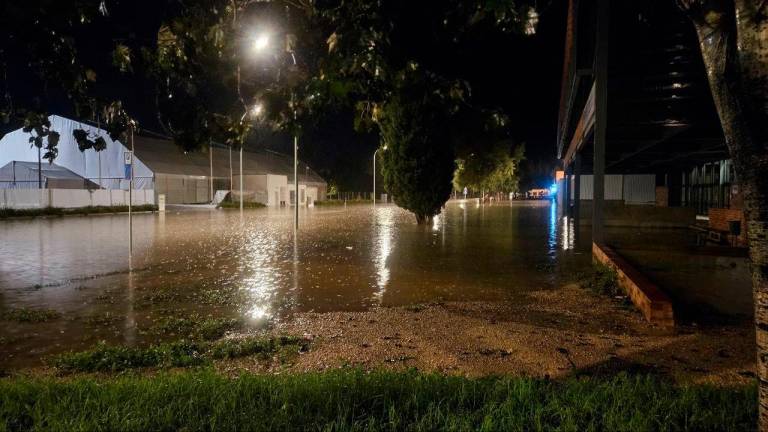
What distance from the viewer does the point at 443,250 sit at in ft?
45.3

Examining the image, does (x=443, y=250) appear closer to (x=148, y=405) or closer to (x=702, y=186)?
(x=148, y=405)

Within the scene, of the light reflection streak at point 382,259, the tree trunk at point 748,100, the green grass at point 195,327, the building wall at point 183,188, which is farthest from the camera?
the building wall at point 183,188

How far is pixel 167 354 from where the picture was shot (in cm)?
498

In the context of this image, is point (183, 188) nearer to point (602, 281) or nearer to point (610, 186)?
point (610, 186)

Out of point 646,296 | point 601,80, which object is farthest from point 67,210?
point 646,296

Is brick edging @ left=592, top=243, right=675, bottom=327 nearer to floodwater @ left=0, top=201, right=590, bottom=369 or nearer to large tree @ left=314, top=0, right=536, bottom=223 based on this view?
floodwater @ left=0, top=201, right=590, bottom=369

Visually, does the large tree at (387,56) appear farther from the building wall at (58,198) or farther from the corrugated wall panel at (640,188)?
the building wall at (58,198)

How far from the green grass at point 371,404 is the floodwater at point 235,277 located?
194cm

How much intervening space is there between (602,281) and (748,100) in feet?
21.3

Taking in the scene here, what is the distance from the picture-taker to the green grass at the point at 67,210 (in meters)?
28.9

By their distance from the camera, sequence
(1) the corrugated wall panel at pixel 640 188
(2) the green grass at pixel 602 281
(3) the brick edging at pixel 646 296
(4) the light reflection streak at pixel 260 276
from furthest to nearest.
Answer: (1) the corrugated wall panel at pixel 640 188 → (2) the green grass at pixel 602 281 → (4) the light reflection streak at pixel 260 276 → (3) the brick edging at pixel 646 296

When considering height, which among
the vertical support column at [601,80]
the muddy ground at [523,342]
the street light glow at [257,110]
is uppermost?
the vertical support column at [601,80]

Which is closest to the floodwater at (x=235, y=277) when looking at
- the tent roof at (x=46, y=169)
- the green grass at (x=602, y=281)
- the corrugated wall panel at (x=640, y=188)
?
the green grass at (x=602, y=281)

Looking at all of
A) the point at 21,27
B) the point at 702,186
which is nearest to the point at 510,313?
the point at 21,27
